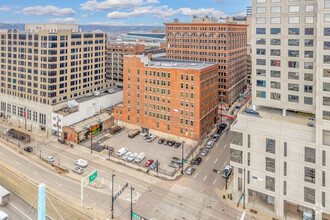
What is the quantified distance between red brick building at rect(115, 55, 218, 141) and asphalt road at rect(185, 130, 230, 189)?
6.55m

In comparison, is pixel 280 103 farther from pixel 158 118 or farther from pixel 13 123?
pixel 13 123

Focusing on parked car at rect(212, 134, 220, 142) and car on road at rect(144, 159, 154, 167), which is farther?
parked car at rect(212, 134, 220, 142)

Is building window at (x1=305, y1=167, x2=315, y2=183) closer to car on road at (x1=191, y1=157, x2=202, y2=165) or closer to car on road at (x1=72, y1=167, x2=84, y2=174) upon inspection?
car on road at (x1=191, y1=157, x2=202, y2=165)

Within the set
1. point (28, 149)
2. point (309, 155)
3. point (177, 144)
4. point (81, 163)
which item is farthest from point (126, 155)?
point (309, 155)

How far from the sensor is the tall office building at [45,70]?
8812 centimetres

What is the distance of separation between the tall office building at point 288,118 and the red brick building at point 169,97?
80.9ft

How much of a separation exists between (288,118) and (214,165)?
79.3 feet

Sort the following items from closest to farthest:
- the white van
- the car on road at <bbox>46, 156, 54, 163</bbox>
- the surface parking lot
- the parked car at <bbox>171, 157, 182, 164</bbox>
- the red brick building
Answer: the white van, the parked car at <bbox>171, 157, 182, 164</bbox>, the car on road at <bbox>46, 156, 54, 163</bbox>, the surface parking lot, the red brick building

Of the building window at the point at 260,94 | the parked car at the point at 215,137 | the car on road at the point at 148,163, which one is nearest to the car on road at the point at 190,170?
the car on road at the point at 148,163

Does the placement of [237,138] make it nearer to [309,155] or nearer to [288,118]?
[288,118]

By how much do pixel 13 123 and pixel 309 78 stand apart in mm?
98036

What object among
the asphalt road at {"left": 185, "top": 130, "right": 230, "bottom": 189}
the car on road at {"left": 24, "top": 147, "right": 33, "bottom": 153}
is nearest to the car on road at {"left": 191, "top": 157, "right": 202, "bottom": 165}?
the asphalt road at {"left": 185, "top": 130, "right": 230, "bottom": 189}

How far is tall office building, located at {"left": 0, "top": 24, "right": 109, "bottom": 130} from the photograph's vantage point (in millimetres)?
88125

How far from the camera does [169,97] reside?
8275 cm
